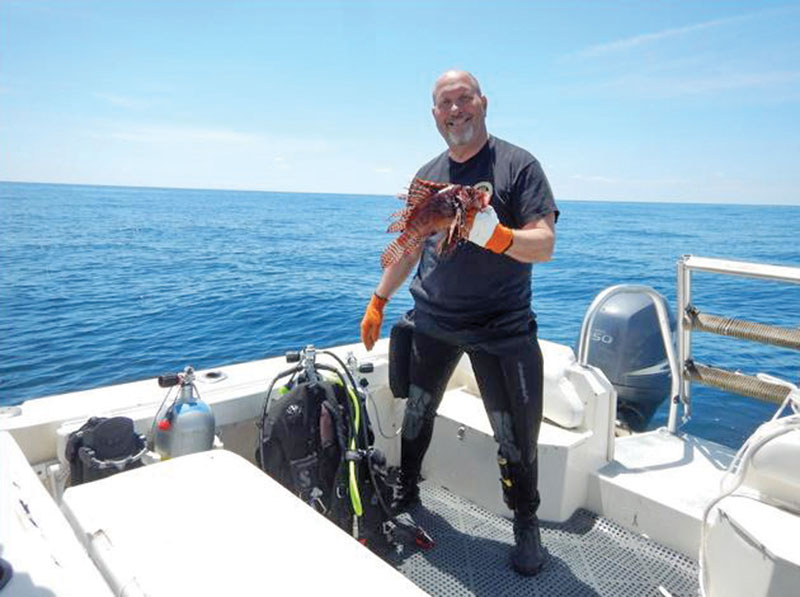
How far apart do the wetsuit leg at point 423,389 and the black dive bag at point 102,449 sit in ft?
4.38

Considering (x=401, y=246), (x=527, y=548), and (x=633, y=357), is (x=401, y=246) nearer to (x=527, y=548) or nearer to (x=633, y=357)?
(x=527, y=548)

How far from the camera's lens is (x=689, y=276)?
10.1 ft

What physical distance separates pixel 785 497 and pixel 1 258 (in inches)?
928

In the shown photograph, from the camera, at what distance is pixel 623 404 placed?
430cm

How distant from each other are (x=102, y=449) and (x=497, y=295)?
1.82 metres

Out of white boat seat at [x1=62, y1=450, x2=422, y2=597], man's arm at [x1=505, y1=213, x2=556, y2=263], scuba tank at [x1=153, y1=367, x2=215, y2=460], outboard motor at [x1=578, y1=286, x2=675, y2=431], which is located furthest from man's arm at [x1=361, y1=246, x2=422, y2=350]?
outboard motor at [x1=578, y1=286, x2=675, y2=431]

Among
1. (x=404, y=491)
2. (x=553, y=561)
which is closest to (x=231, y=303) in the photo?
(x=404, y=491)

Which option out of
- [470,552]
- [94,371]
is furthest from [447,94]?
[94,371]

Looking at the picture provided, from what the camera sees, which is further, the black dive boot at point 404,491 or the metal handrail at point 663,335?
the metal handrail at point 663,335

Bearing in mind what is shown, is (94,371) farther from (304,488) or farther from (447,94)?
(447,94)

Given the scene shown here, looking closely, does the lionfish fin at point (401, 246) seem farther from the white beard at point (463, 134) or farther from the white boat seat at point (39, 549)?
the white boat seat at point (39, 549)

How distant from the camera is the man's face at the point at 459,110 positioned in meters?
2.40

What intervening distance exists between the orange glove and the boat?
290 mm

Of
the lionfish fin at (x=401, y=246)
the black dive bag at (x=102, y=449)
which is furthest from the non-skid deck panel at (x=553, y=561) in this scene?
the lionfish fin at (x=401, y=246)
